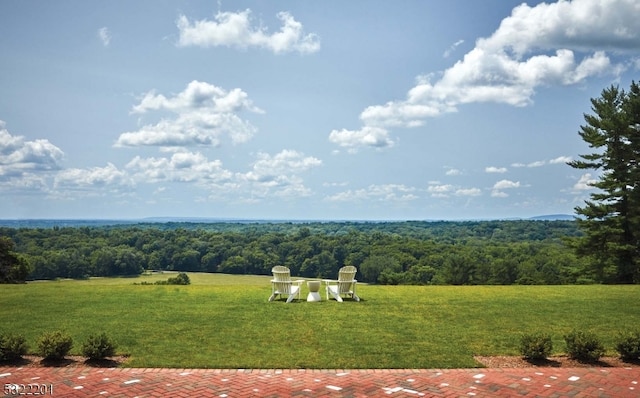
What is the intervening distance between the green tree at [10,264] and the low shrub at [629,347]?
80.1 ft

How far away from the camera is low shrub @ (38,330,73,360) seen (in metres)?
7.06

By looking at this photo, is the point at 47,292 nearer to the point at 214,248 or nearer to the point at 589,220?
the point at 589,220

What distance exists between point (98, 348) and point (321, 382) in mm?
3475

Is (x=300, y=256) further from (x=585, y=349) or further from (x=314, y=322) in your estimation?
(x=585, y=349)

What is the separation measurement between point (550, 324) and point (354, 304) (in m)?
4.59

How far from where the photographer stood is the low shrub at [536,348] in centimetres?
743

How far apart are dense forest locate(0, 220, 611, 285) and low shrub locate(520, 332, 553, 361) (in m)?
23.5

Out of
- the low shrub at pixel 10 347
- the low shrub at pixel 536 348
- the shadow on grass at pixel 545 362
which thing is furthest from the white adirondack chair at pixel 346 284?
the low shrub at pixel 10 347

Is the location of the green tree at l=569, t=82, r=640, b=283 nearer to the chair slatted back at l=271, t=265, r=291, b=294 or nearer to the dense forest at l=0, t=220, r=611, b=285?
the dense forest at l=0, t=220, r=611, b=285

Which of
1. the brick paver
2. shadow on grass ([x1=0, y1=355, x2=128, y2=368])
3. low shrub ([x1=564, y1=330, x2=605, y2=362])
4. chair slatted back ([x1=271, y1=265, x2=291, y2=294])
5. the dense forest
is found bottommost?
the dense forest

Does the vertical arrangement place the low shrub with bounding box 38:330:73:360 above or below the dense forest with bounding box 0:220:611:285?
above

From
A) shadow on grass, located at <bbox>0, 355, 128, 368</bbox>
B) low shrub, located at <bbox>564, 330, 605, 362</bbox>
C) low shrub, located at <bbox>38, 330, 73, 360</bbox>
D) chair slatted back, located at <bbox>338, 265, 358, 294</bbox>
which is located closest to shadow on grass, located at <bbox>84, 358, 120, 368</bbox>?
shadow on grass, located at <bbox>0, 355, 128, 368</bbox>

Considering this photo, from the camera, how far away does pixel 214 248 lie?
6203 centimetres

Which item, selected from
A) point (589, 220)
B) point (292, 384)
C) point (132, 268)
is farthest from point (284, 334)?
point (132, 268)
